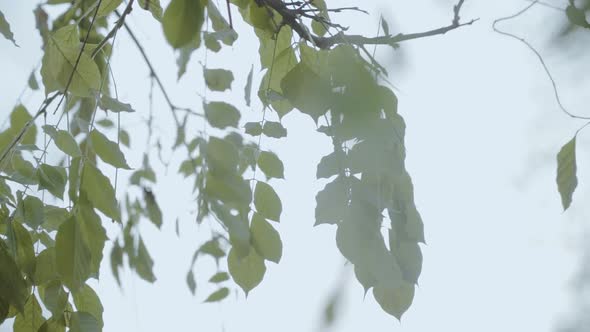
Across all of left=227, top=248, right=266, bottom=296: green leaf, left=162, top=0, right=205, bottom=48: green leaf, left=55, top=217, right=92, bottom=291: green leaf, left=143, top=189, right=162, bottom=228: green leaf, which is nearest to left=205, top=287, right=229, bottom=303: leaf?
left=143, top=189, right=162, bottom=228: green leaf

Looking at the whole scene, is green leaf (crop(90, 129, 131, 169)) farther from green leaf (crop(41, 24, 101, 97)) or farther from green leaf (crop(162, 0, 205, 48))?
green leaf (crop(162, 0, 205, 48))

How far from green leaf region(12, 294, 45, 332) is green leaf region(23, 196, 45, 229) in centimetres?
6

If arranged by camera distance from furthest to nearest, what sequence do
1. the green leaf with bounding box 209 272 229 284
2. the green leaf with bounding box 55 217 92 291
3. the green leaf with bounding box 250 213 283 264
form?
1. the green leaf with bounding box 209 272 229 284
2. the green leaf with bounding box 250 213 283 264
3. the green leaf with bounding box 55 217 92 291

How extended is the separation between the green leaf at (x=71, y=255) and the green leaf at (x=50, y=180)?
0.37 feet

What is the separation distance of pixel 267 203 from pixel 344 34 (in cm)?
16

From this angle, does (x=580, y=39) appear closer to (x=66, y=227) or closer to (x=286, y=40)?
(x=286, y=40)

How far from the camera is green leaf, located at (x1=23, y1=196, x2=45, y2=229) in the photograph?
1.69 feet

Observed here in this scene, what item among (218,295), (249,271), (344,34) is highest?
(344,34)

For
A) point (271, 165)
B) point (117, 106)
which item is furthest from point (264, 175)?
point (117, 106)

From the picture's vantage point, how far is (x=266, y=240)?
55 cm

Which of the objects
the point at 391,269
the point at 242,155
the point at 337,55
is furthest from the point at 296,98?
the point at 242,155

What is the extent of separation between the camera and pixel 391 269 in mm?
397

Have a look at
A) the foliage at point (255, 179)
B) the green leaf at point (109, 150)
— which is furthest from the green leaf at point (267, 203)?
the green leaf at point (109, 150)

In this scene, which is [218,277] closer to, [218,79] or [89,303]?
[218,79]
